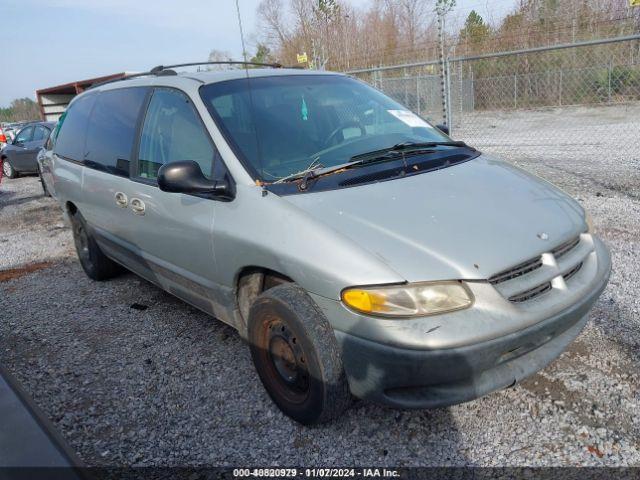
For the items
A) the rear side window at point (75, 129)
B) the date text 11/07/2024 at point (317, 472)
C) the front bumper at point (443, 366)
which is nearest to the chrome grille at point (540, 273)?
the front bumper at point (443, 366)

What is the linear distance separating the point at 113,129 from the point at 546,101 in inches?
457

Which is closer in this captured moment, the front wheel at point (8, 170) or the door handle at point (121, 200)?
the door handle at point (121, 200)

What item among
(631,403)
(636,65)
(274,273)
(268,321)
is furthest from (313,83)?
(636,65)

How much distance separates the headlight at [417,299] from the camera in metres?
2.04


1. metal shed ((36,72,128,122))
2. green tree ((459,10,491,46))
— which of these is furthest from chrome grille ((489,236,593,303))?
metal shed ((36,72,128,122))

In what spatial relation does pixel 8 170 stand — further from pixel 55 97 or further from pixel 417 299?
pixel 55 97

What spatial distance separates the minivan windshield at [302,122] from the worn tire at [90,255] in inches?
96.1

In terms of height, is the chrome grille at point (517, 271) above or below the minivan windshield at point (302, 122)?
below

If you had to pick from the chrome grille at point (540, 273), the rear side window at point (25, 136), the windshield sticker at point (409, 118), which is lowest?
the chrome grille at point (540, 273)

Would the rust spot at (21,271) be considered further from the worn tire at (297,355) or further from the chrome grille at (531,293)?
the chrome grille at (531,293)

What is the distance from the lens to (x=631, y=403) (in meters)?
2.54

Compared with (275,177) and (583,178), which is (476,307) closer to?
(275,177)

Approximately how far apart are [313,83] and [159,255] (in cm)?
163

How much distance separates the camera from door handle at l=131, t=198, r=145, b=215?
11.4 ft
